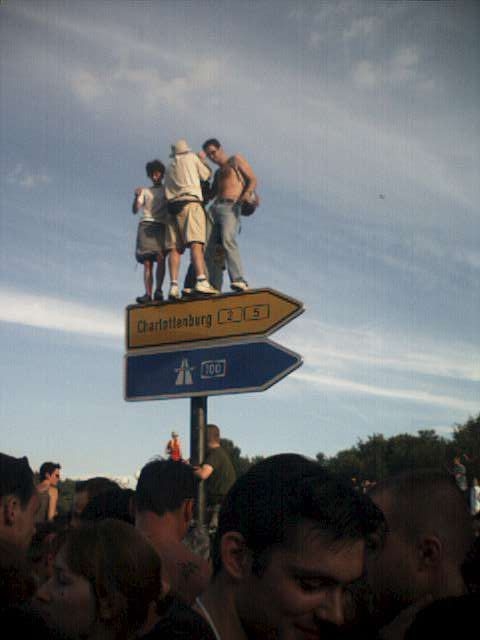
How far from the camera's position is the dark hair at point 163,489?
4191 mm

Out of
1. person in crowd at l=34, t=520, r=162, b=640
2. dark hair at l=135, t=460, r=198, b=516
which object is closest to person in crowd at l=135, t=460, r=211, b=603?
dark hair at l=135, t=460, r=198, b=516

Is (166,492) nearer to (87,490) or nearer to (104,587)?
(104,587)

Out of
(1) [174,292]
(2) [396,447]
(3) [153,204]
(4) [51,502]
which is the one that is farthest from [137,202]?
(2) [396,447]

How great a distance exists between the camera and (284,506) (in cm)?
202

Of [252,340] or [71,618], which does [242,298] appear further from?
[71,618]

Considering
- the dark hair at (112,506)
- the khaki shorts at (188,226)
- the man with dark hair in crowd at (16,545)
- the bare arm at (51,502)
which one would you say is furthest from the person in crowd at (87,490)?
the khaki shorts at (188,226)

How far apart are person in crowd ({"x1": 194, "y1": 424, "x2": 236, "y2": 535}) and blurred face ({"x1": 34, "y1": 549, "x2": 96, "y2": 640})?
4537mm

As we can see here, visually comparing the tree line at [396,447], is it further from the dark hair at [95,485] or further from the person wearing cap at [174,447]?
the dark hair at [95,485]

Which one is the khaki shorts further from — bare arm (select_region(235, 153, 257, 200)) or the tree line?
the tree line

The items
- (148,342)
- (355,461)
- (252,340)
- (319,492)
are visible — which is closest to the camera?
(319,492)

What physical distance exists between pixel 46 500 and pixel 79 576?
18.7 feet

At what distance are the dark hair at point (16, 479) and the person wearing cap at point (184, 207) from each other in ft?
18.8

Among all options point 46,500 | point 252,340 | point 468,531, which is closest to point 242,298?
point 252,340

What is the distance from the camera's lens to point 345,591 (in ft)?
6.88
